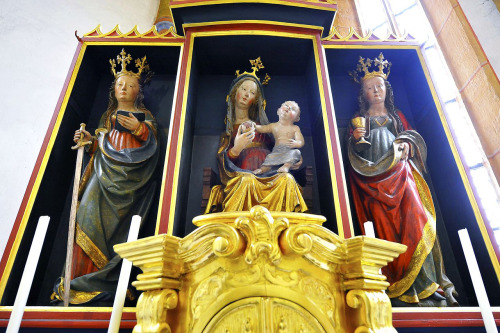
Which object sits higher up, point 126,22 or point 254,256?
point 126,22

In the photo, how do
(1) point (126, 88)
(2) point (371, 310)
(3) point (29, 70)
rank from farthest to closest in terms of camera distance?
(3) point (29, 70) → (1) point (126, 88) → (2) point (371, 310)

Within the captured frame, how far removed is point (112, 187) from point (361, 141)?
1831mm

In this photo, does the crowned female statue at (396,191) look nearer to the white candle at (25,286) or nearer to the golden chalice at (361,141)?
the golden chalice at (361,141)

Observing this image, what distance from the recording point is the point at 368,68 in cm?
313

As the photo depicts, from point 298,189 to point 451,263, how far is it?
122 centimetres

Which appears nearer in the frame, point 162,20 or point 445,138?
point 445,138

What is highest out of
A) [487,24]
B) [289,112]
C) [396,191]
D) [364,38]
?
[364,38]

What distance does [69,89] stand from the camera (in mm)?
2611

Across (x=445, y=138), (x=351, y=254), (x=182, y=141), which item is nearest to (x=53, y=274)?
(x=182, y=141)

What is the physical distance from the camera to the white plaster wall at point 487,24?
243cm

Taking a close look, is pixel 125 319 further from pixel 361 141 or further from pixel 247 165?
pixel 361 141

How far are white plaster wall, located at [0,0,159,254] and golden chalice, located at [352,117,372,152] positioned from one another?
9.10 ft

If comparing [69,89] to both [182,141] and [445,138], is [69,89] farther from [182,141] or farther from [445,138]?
[445,138]

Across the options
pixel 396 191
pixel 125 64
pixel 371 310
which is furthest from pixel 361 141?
pixel 125 64
